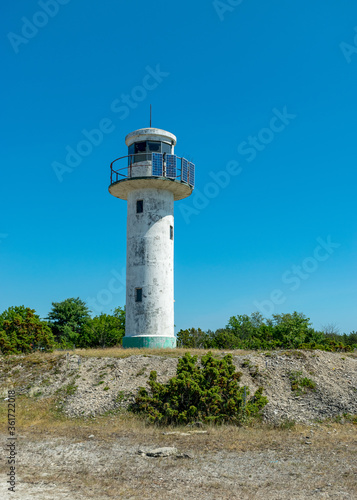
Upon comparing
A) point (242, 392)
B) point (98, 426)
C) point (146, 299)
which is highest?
point (146, 299)

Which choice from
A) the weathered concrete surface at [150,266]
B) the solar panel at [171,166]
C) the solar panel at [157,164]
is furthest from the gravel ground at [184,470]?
the solar panel at [171,166]

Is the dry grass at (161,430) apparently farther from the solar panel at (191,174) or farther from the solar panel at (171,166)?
the solar panel at (191,174)

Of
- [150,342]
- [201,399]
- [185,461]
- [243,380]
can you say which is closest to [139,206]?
[150,342]

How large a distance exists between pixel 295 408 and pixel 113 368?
7.87 meters

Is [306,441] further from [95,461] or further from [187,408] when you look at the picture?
[95,461]

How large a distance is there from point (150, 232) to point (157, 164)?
3.85 m

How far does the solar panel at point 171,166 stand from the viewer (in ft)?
87.4

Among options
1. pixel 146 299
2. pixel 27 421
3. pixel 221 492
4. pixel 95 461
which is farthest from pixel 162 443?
pixel 146 299

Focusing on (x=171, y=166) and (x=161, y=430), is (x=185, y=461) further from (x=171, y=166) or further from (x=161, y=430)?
(x=171, y=166)

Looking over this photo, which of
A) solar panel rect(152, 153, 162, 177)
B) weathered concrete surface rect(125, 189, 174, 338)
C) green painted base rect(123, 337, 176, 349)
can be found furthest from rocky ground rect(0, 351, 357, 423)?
solar panel rect(152, 153, 162, 177)

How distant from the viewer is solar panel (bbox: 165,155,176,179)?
2662cm

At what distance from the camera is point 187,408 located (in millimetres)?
16531

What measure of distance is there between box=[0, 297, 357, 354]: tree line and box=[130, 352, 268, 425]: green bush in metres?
8.15

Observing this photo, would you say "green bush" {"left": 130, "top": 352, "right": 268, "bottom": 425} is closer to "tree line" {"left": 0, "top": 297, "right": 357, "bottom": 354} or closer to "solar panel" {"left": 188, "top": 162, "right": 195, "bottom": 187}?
"tree line" {"left": 0, "top": 297, "right": 357, "bottom": 354}
